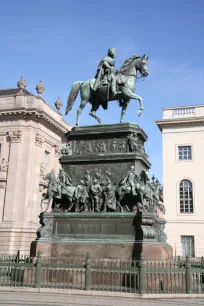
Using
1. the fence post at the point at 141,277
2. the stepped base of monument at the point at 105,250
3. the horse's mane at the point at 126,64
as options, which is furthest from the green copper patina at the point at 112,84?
the fence post at the point at 141,277

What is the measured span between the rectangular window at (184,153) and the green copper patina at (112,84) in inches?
999

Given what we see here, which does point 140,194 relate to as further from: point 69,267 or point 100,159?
point 69,267

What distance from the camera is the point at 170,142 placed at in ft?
133

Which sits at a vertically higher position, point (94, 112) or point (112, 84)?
point (112, 84)

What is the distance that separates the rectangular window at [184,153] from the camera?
39.8 meters

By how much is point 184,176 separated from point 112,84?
26.0 m

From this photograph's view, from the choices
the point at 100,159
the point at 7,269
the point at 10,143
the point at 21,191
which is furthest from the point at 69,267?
the point at 10,143

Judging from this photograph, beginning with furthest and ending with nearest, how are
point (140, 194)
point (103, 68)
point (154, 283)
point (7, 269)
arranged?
point (103, 68) < point (140, 194) < point (7, 269) < point (154, 283)

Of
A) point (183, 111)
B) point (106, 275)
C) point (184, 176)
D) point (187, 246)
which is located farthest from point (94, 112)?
point (183, 111)

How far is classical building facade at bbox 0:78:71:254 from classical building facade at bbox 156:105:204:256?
45.1ft

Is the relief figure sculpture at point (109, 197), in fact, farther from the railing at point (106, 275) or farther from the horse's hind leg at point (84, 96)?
the horse's hind leg at point (84, 96)

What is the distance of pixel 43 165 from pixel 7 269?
31818 mm

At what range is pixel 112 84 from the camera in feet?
A: 49.9

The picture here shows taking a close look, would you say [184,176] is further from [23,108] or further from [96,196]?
[96,196]
